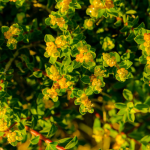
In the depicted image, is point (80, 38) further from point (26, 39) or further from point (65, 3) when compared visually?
point (26, 39)

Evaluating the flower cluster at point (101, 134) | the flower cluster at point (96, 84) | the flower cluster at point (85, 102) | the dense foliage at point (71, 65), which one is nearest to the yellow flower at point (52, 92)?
the dense foliage at point (71, 65)

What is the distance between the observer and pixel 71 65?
5.77 ft

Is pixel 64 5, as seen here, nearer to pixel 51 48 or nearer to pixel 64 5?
pixel 64 5

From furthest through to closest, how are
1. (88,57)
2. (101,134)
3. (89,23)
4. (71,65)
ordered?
(101,134)
(89,23)
(71,65)
(88,57)

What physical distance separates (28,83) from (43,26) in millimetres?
724

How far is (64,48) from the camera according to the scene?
68.1 inches

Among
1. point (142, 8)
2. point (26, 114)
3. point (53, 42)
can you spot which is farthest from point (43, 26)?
point (142, 8)

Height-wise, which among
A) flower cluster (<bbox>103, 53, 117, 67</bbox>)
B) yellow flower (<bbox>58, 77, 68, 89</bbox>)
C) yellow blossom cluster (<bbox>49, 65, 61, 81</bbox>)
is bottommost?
yellow flower (<bbox>58, 77, 68, 89</bbox>)

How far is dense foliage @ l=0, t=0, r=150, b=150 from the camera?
1.73 metres

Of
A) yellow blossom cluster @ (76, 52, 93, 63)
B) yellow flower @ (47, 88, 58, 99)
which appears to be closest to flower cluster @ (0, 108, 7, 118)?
yellow flower @ (47, 88, 58, 99)

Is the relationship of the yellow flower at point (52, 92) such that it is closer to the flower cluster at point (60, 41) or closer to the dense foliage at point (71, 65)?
the dense foliage at point (71, 65)

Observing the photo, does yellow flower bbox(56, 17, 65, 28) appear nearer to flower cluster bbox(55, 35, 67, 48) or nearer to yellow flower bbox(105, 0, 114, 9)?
flower cluster bbox(55, 35, 67, 48)

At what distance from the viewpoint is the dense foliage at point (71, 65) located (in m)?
1.73

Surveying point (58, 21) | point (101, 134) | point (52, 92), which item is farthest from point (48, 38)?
point (101, 134)
